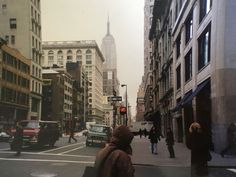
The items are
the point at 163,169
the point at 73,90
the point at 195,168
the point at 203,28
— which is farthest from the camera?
the point at 163,169

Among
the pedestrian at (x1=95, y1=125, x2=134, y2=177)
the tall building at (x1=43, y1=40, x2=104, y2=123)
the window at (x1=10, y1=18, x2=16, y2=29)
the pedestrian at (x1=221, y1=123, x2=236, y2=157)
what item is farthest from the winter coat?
the pedestrian at (x1=95, y1=125, x2=134, y2=177)

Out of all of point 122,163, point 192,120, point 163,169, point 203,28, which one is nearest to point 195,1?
point 203,28

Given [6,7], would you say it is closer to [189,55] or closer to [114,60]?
[114,60]

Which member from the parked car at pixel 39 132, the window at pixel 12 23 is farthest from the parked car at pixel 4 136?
the window at pixel 12 23

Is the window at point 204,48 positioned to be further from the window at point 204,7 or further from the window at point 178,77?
the window at point 178,77

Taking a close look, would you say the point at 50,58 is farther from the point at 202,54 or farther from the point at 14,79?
the point at 202,54

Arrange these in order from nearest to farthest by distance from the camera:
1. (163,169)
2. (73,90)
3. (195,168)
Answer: (195,168), (73,90), (163,169)

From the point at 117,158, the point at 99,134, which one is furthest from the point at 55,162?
the point at 117,158

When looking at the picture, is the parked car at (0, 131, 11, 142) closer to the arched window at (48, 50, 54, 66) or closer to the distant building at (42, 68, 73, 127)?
the distant building at (42, 68, 73, 127)
